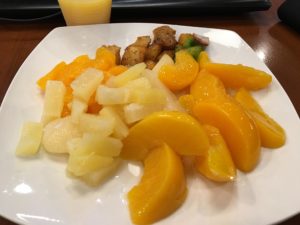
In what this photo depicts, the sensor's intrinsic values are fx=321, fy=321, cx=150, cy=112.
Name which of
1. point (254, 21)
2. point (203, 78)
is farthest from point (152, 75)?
point (254, 21)

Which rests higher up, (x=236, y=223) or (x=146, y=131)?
(x=146, y=131)

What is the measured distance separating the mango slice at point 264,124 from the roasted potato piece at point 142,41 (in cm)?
44

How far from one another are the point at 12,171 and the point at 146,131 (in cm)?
39

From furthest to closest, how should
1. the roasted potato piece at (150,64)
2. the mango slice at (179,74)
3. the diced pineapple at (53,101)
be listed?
the roasted potato piece at (150,64) < the mango slice at (179,74) < the diced pineapple at (53,101)

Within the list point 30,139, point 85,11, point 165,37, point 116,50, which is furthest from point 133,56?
point 30,139

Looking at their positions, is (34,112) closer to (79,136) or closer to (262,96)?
(79,136)

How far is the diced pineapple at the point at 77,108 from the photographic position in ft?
3.18

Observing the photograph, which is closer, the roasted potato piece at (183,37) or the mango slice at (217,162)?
the mango slice at (217,162)

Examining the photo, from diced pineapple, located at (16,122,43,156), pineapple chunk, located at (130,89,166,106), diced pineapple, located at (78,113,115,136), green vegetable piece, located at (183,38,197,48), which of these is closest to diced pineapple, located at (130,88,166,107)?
pineapple chunk, located at (130,89,166,106)

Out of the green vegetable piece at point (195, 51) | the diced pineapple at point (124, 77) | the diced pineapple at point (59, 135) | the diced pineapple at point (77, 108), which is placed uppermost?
the diced pineapple at point (124, 77)

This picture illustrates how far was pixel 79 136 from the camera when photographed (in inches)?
37.8

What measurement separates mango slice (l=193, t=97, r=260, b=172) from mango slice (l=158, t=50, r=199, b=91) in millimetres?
181

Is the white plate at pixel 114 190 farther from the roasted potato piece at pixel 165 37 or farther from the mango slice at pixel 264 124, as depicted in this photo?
the roasted potato piece at pixel 165 37

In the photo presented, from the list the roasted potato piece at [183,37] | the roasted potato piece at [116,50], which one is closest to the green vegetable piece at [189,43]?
the roasted potato piece at [183,37]
